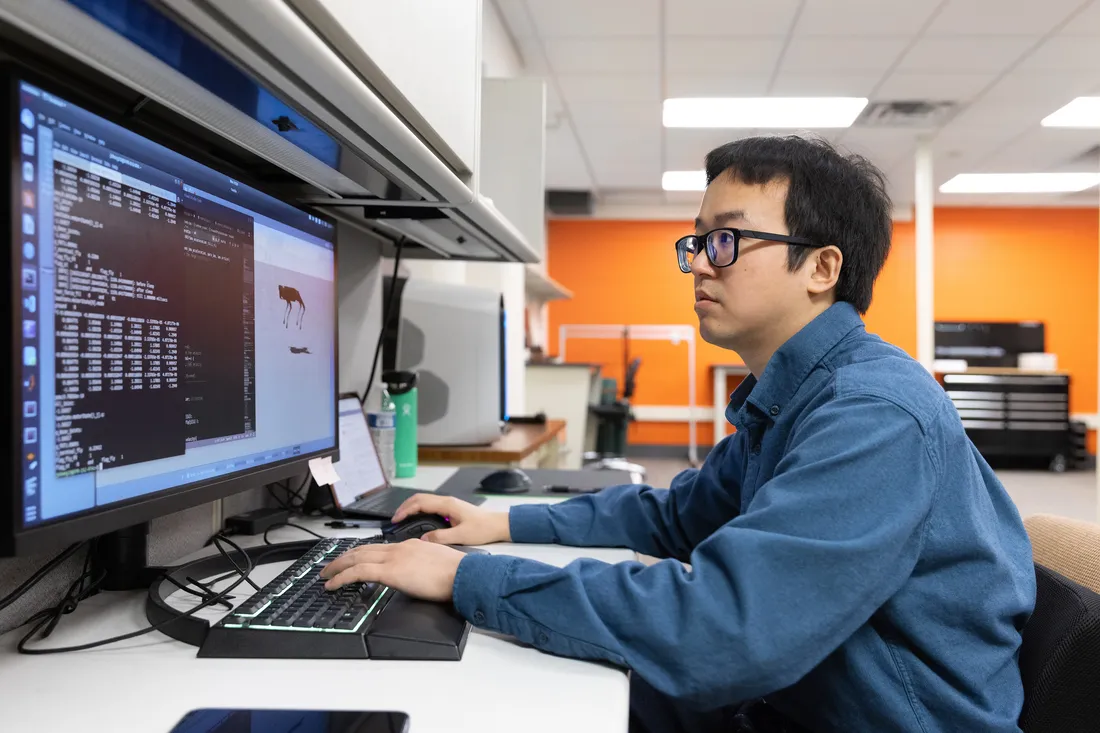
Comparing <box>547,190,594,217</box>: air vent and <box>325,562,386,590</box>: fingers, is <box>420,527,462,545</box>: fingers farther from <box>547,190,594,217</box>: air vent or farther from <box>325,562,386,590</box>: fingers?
<box>547,190,594,217</box>: air vent

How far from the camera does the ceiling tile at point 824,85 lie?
4.08 meters

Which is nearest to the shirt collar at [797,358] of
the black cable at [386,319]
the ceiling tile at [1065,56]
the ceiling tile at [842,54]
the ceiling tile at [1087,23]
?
→ the black cable at [386,319]

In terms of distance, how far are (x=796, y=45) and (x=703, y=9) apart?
2.17 feet

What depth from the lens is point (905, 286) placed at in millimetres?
7328

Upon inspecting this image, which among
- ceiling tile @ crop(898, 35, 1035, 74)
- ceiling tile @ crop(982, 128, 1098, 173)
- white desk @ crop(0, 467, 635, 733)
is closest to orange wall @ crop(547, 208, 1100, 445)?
ceiling tile @ crop(982, 128, 1098, 173)

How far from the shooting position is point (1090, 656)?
666 mm

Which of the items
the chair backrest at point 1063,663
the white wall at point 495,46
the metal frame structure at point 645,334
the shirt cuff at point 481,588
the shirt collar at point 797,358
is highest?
the white wall at point 495,46

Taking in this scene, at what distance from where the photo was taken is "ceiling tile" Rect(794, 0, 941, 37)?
3236 millimetres

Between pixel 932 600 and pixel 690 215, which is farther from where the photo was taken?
pixel 690 215

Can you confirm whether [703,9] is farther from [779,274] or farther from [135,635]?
[135,635]

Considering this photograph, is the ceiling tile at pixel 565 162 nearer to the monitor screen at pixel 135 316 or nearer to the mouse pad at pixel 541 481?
the mouse pad at pixel 541 481

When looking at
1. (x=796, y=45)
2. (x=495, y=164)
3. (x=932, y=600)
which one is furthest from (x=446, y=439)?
(x=796, y=45)

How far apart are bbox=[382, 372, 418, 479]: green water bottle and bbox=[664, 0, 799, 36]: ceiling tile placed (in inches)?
97.5

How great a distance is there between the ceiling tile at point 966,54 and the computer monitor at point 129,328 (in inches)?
152
